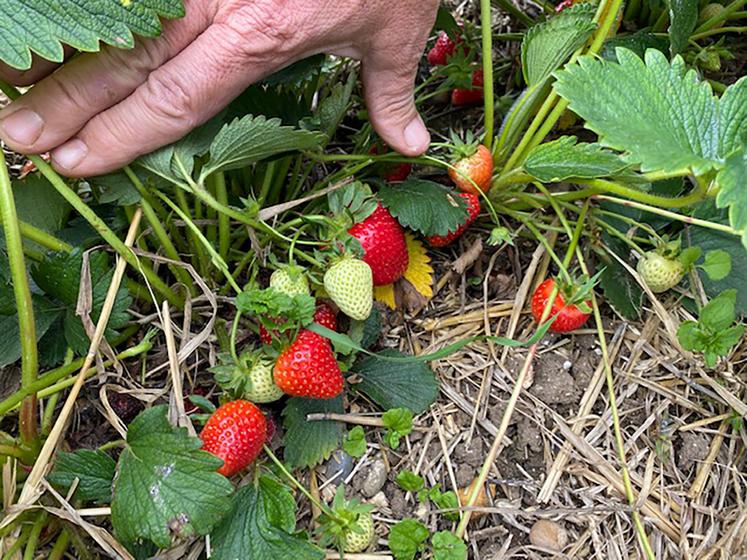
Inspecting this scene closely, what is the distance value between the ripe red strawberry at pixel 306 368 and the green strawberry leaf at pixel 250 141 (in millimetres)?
209

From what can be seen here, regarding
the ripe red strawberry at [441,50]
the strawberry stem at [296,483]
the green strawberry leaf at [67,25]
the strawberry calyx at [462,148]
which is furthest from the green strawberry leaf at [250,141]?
the ripe red strawberry at [441,50]

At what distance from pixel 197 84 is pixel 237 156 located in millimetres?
88

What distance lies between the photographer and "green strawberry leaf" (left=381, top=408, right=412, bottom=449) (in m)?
0.92

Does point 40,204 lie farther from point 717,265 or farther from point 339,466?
point 717,265

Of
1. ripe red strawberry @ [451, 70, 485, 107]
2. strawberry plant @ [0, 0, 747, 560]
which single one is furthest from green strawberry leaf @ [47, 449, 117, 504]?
ripe red strawberry @ [451, 70, 485, 107]

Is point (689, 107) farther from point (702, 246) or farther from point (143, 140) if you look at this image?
point (143, 140)

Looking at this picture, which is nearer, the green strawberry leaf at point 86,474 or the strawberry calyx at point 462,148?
the green strawberry leaf at point 86,474

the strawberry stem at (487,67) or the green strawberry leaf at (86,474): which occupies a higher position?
the strawberry stem at (487,67)

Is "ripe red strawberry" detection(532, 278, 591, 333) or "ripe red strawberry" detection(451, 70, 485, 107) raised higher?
"ripe red strawberry" detection(451, 70, 485, 107)

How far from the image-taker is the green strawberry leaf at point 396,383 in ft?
3.13

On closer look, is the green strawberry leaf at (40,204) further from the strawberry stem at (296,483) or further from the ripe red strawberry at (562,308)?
the ripe red strawberry at (562,308)

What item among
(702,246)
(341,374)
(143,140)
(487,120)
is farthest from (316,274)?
(702,246)

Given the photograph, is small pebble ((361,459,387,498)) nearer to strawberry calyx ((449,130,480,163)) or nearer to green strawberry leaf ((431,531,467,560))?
green strawberry leaf ((431,531,467,560))

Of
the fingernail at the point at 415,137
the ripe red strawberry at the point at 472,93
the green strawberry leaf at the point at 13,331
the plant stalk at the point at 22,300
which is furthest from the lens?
the ripe red strawberry at the point at 472,93
